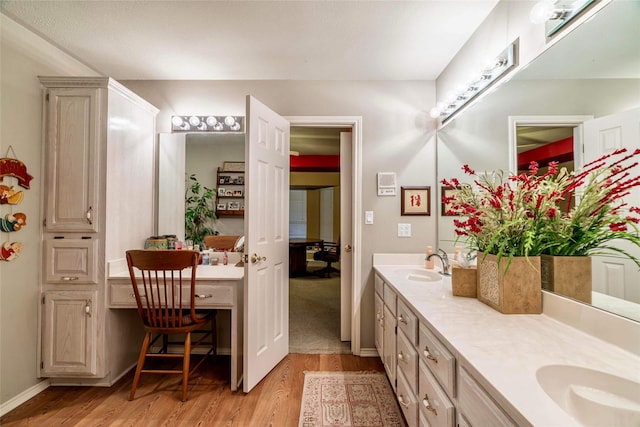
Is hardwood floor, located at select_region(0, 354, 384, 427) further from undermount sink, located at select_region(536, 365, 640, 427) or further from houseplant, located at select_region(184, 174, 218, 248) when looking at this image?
undermount sink, located at select_region(536, 365, 640, 427)

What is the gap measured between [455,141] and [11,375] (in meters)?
3.53

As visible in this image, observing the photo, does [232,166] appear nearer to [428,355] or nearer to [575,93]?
[428,355]

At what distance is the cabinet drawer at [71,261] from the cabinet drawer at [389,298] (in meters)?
2.12

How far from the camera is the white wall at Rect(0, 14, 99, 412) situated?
5.77ft

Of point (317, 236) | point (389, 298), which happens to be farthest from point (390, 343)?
point (317, 236)

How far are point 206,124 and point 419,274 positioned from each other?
90.3 inches

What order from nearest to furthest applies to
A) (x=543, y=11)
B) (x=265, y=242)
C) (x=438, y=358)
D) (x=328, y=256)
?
(x=438, y=358), (x=543, y=11), (x=265, y=242), (x=328, y=256)

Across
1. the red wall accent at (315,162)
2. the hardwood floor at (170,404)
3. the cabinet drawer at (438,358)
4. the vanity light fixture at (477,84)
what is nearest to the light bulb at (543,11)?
the vanity light fixture at (477,84)

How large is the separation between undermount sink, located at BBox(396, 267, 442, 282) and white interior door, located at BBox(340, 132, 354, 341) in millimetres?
638

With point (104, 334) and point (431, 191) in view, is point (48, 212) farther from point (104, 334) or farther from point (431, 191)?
point (431, 191)

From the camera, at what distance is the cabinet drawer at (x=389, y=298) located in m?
1.78

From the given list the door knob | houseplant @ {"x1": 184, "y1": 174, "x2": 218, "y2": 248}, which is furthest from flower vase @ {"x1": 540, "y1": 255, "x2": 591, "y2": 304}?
houseplant @ {"x1": 184, "y1": 174, "x2": 218, "y2": 248}

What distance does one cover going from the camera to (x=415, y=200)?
2506 millimetres

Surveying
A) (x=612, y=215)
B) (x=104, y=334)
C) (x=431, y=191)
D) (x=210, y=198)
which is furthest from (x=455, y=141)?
(x=104, y=334)
